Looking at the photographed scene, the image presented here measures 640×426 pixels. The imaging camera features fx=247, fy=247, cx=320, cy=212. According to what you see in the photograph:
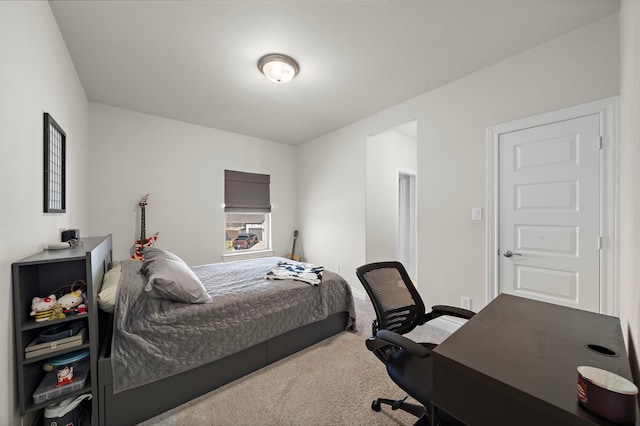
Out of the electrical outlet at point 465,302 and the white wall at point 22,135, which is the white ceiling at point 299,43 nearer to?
the white wall at point 22,135

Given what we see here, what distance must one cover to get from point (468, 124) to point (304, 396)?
9.47 feet

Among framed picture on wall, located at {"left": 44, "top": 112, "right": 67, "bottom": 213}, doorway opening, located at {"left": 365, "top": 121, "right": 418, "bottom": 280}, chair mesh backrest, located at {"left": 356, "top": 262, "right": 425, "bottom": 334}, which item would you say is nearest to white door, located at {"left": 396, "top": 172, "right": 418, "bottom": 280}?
doorway opening, located at {"left": 365, "top": 121, "right": 418, "bottom": 280}

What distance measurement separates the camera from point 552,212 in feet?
6.81

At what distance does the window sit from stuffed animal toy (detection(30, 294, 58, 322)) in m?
2.85

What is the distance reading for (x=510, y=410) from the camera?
70cm

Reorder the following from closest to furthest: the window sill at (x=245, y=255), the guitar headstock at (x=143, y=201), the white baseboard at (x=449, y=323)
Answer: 1. the white baseboard at (x=449, y=323)
2. the guitar headstock at (x=143, y=201)
3. the window sill at (x=245, y=255)

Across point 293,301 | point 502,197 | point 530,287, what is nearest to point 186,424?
point 293,301

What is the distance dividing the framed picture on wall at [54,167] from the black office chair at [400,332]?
6.96 feet

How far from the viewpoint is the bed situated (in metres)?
1.50

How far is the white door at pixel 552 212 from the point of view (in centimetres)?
190

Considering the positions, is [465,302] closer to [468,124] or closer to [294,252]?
[468,124]

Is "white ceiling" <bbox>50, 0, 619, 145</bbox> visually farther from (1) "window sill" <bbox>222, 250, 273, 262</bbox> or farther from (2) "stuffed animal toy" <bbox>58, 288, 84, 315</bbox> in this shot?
(1) "window sill" <bbox>222, 250, 273, 262</bbox>

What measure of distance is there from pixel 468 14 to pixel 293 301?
8.65 ft

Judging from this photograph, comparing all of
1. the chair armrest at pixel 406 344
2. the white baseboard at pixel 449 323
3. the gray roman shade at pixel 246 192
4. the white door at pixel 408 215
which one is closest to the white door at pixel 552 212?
the white baseboard at pixel 449 323
